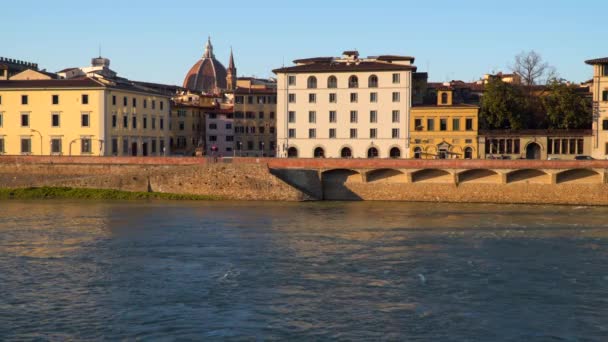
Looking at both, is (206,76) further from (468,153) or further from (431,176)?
(431,176)

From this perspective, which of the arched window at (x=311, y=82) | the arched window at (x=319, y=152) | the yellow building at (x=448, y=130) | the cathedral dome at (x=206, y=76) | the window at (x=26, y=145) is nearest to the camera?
the yellow building at (x=448, y=130)

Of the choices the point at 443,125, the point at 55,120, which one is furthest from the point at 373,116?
the point at 55,120

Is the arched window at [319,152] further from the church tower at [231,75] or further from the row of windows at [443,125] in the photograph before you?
the church tower at [231,75]

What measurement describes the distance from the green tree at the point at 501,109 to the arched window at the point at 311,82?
16.5 metres

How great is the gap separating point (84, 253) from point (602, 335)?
70.6 ft

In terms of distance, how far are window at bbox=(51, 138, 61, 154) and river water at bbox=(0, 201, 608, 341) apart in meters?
26.5

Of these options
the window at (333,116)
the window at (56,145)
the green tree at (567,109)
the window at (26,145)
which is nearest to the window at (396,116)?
the window at (333,116)

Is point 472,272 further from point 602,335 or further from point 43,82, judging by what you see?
point 43,82

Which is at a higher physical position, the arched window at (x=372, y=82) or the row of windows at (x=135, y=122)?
the arched window at (x=372, y=82)

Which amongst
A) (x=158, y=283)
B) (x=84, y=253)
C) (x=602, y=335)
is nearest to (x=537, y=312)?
(x=602, y=335)

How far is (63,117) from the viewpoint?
71.8 m

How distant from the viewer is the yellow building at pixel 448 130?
2825 inches

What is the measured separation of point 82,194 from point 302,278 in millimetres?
36208

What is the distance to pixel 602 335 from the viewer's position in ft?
70.6
